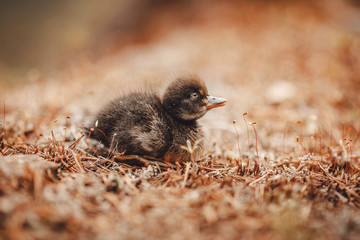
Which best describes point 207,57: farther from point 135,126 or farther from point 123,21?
point 123,21

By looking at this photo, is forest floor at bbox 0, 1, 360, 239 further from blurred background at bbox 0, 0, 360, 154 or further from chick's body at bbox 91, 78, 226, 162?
chick's body at bbox 91, 78, 226, 162

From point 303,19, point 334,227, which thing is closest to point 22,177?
point 334,227

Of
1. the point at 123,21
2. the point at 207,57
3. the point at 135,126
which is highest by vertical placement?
the point at 123,21

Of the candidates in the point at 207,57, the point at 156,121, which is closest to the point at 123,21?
the point at 207,57

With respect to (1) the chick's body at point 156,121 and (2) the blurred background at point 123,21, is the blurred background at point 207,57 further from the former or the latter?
(1) the chick's body at point 156,121

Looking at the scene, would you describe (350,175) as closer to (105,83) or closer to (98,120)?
(98,120)

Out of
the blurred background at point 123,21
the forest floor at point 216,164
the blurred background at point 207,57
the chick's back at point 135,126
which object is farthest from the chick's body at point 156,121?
the blurred background at point 123,21

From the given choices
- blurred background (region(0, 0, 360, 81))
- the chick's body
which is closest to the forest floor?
the chick's body
